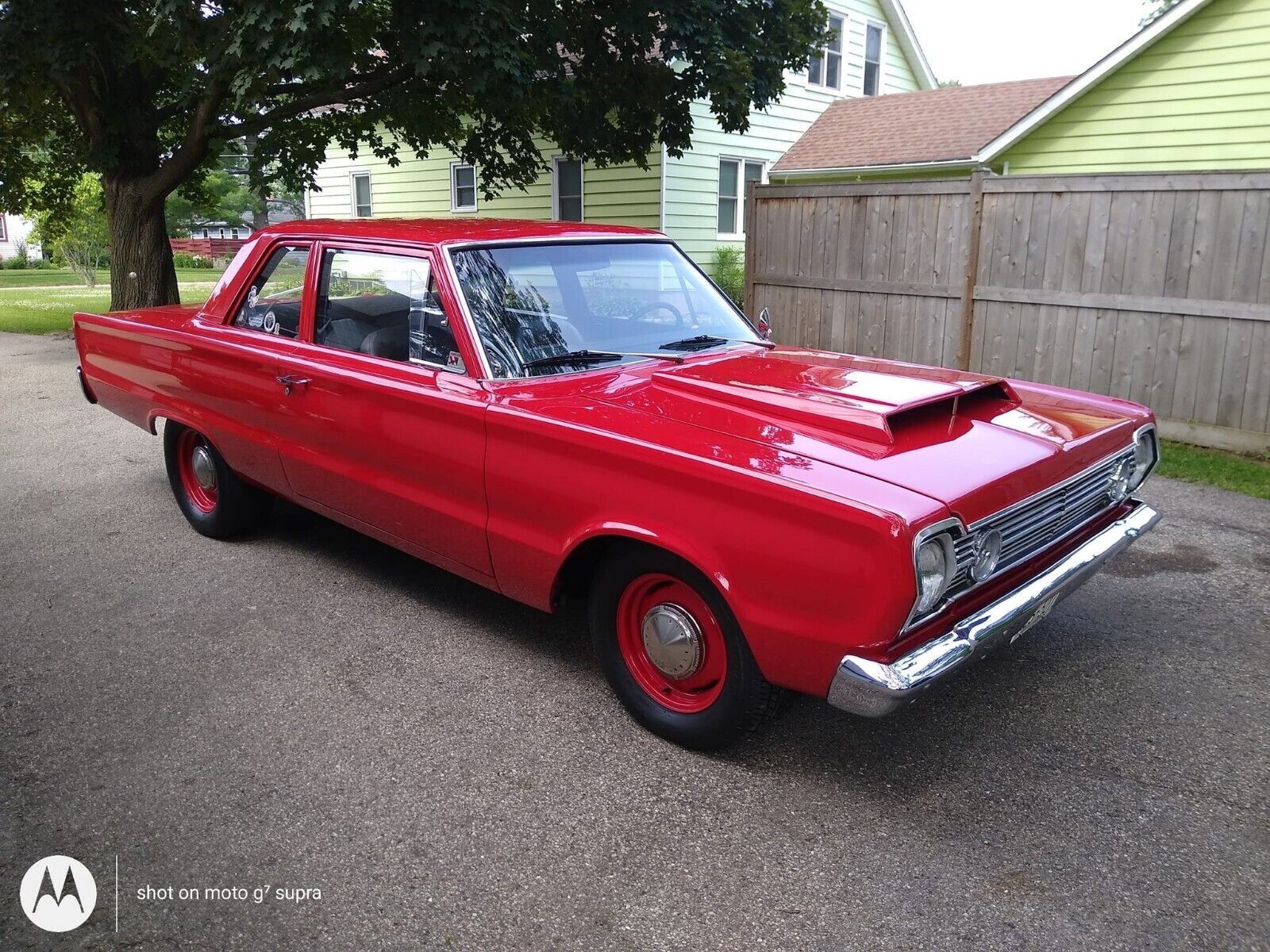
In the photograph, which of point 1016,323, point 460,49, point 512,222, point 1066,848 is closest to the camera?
point 1066,848

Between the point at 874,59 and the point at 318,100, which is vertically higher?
the point at 874,59

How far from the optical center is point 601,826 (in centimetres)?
295

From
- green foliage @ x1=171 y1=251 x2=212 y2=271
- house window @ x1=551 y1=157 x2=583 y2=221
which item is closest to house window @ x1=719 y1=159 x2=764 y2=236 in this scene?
house window @ x1=551 y1=157 x2=583 y2=221

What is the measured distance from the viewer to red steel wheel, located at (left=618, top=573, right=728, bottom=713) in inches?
126

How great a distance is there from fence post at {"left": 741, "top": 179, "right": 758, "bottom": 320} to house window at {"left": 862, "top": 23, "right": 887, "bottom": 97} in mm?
11870

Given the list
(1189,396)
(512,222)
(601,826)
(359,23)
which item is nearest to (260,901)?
(601,826)

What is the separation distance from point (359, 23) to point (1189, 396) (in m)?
9.02

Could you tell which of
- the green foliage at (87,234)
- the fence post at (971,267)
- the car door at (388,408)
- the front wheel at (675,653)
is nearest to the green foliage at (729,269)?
the fence post at (971,267)

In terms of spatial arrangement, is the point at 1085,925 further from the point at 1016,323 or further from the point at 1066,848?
the point at 1016,323

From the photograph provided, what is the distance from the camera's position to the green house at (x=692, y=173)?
54.3 feet

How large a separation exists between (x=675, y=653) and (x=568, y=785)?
1.79ft

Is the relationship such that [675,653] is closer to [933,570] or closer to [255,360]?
[933,570]

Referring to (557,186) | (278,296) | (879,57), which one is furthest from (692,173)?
(278,296)

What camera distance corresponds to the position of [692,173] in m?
16.6
